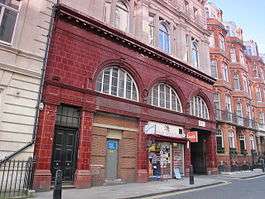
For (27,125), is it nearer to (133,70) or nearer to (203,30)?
(133,70)

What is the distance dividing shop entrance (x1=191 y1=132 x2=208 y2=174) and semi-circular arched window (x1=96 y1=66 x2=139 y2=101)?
9.43 meters

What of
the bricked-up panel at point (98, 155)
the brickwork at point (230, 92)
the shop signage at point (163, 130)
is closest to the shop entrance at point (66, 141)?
the bricked-up panel at point (98, 155)

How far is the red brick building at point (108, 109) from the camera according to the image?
12672 millimetres

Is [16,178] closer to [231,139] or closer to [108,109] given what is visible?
[108,109]

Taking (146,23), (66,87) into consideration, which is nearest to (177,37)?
(146,23)

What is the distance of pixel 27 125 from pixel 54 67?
10.4 ft

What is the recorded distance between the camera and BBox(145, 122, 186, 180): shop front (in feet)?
55.0

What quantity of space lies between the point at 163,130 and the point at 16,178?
395 inches

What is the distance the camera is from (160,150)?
1767 centimetres

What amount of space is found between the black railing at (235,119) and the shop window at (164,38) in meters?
10.9

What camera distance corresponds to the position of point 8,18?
11336mm

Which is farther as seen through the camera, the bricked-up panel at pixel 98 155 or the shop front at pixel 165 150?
the shop front at pixel 165 150

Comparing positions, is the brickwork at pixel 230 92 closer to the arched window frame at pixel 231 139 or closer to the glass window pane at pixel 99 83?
the arched window frame at pixel 231 139

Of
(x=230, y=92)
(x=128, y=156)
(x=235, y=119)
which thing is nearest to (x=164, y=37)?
(x=128, y=156)
